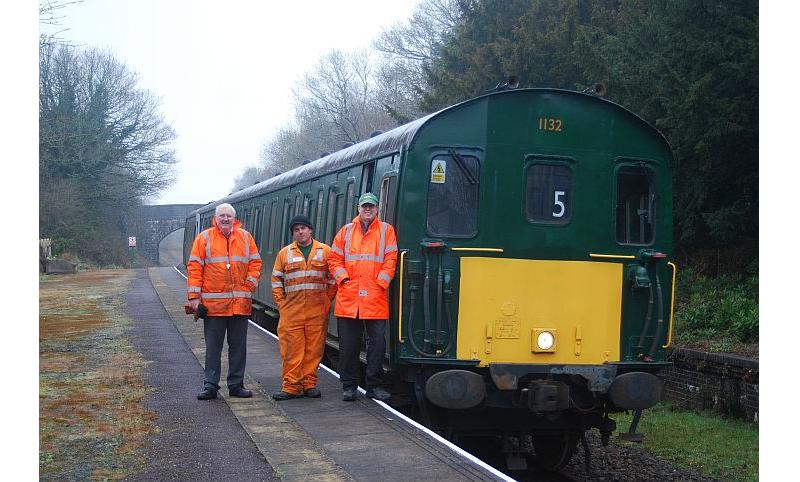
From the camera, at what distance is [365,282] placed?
9031mm

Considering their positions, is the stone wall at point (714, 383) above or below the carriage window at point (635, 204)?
below

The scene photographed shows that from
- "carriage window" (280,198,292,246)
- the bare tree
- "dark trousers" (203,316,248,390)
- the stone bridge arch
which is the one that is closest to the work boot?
"dark trousers" (203,316,248,390)

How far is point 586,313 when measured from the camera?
28.8ft

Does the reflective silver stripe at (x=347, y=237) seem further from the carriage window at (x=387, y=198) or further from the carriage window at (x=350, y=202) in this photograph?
the carriage window at (x=350, y=202)

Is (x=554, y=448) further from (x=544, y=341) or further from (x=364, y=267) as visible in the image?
(x=364, y=267)

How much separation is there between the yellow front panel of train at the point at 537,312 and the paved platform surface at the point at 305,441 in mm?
1098

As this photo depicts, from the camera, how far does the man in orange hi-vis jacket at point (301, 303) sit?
9.58 m

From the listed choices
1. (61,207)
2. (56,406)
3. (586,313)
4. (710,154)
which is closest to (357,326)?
(586,313)

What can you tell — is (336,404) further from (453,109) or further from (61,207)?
(61,207)

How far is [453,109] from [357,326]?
232 cm

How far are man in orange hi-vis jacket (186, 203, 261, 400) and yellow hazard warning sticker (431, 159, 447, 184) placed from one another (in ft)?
6.51

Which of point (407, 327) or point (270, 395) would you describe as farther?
point (270, 395)

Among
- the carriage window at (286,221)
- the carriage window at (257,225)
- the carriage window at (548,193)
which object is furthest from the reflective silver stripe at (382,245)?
the carriage window at (257,225)

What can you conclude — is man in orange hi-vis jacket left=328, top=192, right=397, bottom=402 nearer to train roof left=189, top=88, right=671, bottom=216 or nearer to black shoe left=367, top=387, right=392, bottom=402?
black shoe left=367, top=387, right=392, bottom=402
